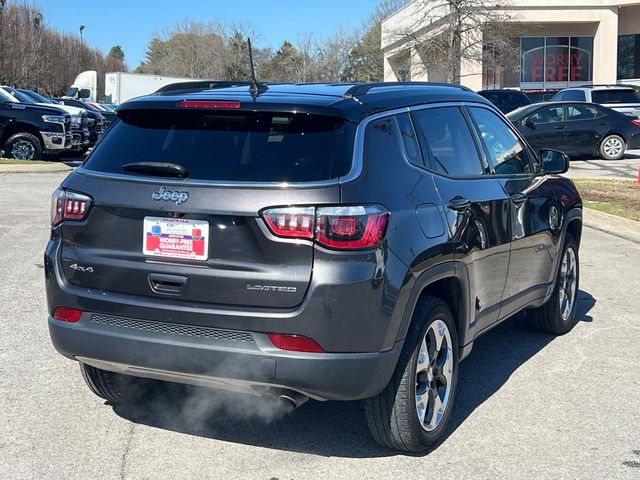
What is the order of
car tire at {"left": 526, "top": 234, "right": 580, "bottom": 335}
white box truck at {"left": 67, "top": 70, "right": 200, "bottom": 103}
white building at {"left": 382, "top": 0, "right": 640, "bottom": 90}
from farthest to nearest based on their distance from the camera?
white building at {"left": 382, "top": 0, "right": 640, "bottom": 90}
white box truck at {"left": 67, "top": 70, "right": 200, "bottom": 103}
car tire at {"left": 526, "top": 234, "right": 580, "bottom": 335}

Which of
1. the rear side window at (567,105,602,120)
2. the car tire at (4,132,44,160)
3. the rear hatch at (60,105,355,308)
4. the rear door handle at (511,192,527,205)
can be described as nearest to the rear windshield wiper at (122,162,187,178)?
the rear hatch at (60,105,355,308)

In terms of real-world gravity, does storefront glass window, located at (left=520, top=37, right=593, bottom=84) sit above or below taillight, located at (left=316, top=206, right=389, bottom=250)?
above

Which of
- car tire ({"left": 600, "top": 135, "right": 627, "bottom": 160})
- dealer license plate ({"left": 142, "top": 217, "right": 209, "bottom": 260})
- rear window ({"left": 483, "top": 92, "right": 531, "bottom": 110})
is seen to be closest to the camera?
dealer license plate ({"left": 142, "top": 217, "right": 209, "bottom": 260})

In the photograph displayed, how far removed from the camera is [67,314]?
4023mm

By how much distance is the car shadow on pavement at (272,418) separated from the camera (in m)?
4.27

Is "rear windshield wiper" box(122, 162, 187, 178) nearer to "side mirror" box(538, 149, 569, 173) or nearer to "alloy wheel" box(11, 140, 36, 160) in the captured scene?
"side mirror" box(538, 149, 569, 173)

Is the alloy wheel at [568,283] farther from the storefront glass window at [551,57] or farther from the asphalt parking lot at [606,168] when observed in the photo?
the storefront glass window at [551,57]

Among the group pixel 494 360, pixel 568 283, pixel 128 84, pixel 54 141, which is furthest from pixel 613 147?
pixel 128 84

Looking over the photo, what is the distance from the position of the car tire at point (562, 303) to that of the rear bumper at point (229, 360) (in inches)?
109

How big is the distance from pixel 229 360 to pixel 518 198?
253 cm

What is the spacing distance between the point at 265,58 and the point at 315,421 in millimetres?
70732

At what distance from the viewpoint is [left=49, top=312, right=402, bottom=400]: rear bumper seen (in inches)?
142

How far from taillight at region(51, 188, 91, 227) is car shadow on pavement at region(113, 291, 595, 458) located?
1.22 meters

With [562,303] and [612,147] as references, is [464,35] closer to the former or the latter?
[612,147]
